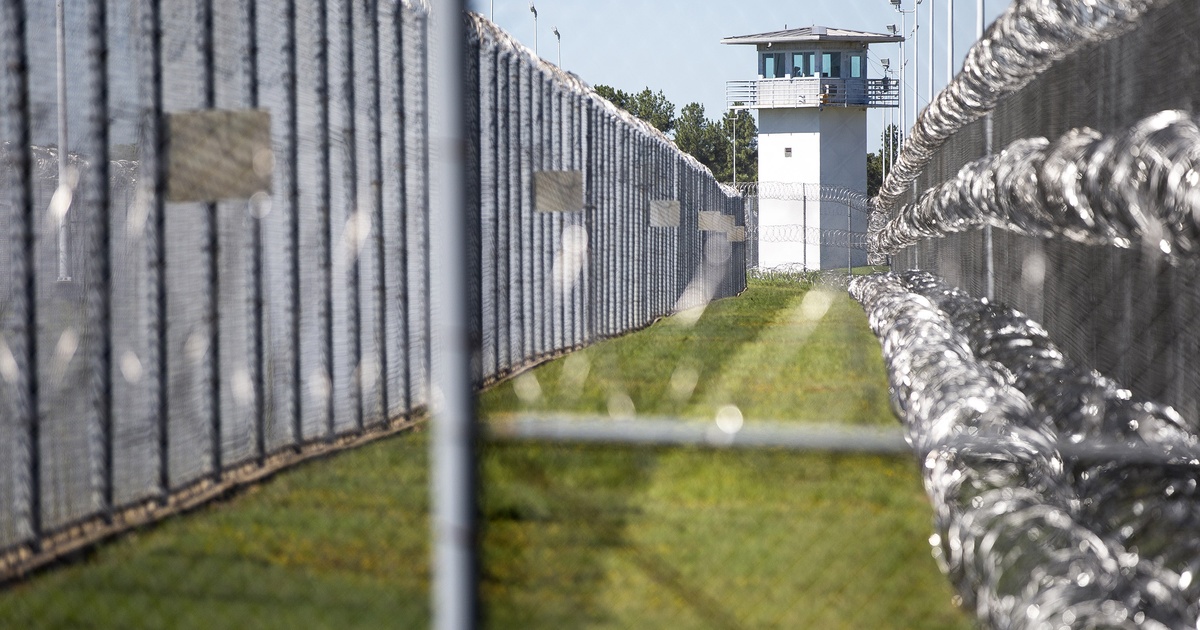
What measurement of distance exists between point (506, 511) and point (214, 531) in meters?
0.88

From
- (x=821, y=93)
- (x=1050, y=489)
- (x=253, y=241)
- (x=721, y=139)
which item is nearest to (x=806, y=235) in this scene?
(x=821, y=93)

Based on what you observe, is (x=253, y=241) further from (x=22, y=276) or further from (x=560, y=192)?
(x=560, y=192)

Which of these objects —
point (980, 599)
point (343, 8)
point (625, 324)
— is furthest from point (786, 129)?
point (343, 8)

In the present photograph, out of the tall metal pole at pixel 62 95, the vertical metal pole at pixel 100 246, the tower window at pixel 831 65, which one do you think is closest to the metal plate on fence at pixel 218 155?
the vertical metal pole at pixel 100 246

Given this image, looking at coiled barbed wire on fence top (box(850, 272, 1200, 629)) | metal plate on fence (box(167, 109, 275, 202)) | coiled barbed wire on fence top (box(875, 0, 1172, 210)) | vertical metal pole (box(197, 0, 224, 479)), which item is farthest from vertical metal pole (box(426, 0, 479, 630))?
vertical metal pole (box(197, 0, 224, 479))

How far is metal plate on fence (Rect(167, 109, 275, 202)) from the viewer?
3.83m

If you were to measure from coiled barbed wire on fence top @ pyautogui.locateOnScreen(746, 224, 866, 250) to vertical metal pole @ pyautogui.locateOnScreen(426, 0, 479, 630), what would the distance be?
177cm

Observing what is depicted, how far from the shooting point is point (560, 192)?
5.11m

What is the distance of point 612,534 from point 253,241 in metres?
1.95

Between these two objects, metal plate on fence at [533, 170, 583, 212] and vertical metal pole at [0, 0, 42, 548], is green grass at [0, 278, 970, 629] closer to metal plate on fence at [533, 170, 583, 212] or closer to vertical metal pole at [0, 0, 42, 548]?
vertical metal pole at [0, 0, 42, 548]

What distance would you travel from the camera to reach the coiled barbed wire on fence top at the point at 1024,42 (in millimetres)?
2861

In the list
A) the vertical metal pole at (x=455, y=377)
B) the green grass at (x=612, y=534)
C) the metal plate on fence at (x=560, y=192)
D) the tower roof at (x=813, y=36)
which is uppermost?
the tower roof at (x=813, y=36)

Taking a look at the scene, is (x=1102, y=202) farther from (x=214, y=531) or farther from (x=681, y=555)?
(x=214, y=531)

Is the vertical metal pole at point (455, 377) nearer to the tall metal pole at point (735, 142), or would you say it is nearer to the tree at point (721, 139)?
the tree at point (721, 139)
